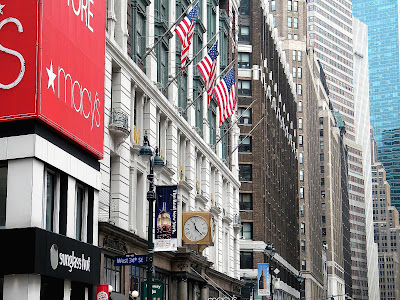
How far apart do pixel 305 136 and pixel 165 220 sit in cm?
12587

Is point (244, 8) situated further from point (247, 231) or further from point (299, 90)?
point (299, 90)

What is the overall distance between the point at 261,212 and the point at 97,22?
207ft

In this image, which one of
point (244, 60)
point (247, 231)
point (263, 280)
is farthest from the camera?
point (244, 60)

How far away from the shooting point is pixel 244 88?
329 feet

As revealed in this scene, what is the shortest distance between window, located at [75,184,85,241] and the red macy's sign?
1.83m

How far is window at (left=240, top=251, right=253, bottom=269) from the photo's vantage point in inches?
3738

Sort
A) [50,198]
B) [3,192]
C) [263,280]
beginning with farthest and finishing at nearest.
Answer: [263,280], [50,198], [3,192]

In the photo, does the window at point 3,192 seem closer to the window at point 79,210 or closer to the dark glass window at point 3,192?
the dark glass window at point 3,192

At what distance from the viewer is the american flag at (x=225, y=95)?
52656mm

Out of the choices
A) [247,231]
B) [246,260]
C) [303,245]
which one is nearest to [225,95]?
[247,231]

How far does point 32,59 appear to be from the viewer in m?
28.9

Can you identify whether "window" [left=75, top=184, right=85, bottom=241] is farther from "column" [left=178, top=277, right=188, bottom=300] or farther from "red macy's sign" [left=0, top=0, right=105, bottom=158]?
"column" [left=178, top=277, right=188, bottom=300]

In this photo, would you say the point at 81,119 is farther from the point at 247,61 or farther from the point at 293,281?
the point at 293,281

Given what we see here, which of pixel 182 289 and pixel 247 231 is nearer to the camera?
pixel 182 289
